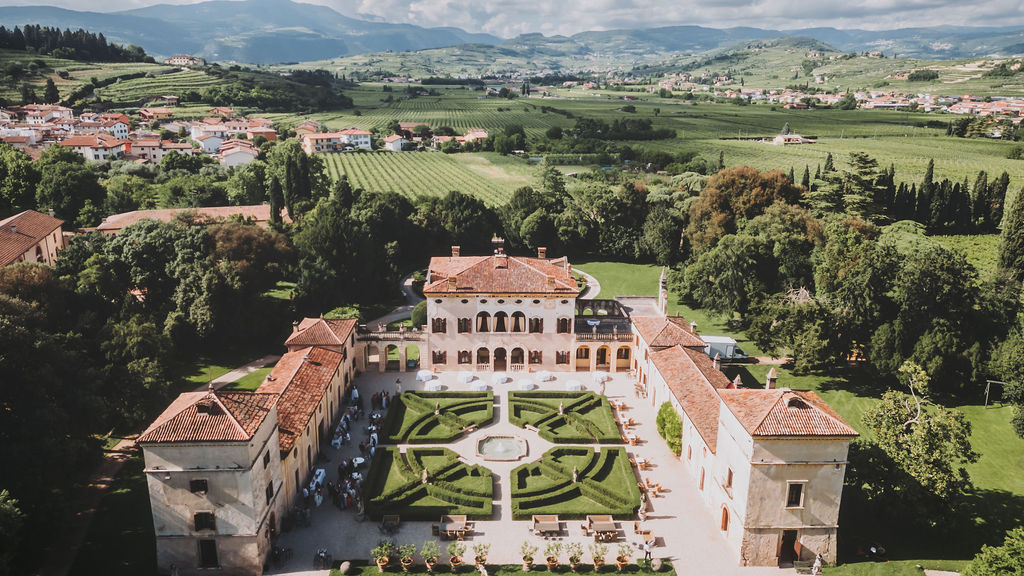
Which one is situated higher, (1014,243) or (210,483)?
A: (1014,243)

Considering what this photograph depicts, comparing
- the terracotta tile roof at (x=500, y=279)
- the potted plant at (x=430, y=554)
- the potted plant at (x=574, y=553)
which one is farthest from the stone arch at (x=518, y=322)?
the potted plant at (x=430, y=554)

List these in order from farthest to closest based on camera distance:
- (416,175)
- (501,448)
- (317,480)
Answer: (416,175) < (501,448) < (317,480)

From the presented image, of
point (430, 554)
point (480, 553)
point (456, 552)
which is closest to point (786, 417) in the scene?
point (480, 553)

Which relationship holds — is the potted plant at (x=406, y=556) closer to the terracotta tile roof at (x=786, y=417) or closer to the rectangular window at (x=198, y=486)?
the rectangular window at (x=198, y=486)

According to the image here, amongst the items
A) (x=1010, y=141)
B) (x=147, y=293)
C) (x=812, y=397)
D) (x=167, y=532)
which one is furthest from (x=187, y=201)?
(x=1010, y=141)

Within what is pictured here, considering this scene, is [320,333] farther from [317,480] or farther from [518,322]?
[518,322]

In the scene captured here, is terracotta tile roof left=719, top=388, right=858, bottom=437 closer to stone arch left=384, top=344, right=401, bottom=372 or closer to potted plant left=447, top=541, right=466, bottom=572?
potted plant left=447, top=541, right=466, bottom=572
